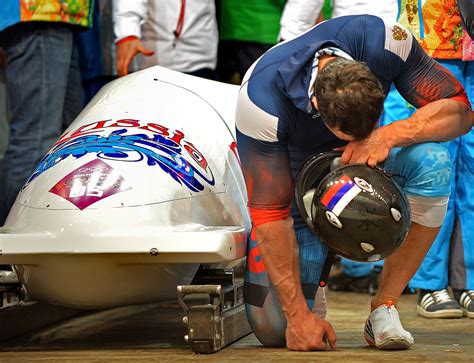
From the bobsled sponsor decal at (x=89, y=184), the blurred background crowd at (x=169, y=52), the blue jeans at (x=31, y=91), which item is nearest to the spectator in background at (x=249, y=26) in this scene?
the blurred background crowd at (x=169, y=52)

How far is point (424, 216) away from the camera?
3.57m

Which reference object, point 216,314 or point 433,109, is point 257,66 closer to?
point 433,109

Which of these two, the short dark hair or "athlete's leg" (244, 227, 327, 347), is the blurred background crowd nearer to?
"athlete's leg" (244, 227, 327, 347)

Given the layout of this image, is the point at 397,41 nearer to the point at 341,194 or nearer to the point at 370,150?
the point at 370,150

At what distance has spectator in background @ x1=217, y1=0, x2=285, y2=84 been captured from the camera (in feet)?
17.8

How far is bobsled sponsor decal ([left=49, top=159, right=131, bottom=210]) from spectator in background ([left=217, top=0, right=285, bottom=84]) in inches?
80.0

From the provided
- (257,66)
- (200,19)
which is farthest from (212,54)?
(257,66)

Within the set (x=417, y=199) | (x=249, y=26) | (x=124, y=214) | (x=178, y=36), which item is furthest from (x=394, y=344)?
(x=249, y=26)

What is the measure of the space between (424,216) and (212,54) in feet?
6.66

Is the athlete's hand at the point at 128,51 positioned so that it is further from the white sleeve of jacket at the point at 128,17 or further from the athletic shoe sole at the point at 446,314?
the athletic shoe sole at the point at 446,314

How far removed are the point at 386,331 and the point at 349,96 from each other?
81 cm

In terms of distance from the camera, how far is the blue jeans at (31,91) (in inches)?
181

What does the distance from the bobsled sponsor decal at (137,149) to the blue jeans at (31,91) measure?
0.68 metres

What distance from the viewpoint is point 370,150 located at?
3311 mm
